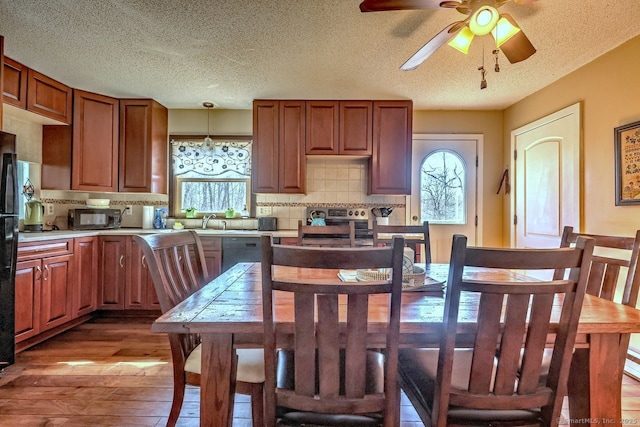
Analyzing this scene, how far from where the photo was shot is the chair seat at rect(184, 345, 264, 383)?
1326 mm

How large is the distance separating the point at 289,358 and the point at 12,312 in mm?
2156

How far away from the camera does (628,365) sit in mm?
2311

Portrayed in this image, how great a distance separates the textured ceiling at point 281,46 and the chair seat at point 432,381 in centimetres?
189

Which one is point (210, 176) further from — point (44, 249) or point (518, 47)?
point (518, 47)

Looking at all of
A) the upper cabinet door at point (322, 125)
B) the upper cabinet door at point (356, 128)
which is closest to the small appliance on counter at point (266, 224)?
the upper cabinet door at point (322, 125)

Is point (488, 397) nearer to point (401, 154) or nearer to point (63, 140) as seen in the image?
Result: point (401, 154)

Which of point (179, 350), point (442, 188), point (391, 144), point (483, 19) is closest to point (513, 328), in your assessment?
point (179, 350)

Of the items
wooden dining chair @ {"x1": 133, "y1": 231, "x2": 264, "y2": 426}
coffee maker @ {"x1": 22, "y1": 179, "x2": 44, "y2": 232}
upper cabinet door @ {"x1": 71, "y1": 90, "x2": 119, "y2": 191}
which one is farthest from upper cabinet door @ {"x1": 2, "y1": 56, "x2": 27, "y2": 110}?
wooden dining chair @ {"x1": 133, "y1": 231, "x2": 264, "y2": 426}

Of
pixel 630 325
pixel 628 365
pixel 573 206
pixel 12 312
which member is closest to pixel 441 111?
pixel 573 206

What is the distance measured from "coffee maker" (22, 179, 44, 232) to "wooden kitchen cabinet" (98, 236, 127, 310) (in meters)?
0.50

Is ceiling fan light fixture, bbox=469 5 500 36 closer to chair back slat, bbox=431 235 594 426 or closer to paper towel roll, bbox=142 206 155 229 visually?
chair back slat, bbox=431 235 594 426

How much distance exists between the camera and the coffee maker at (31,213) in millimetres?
3090

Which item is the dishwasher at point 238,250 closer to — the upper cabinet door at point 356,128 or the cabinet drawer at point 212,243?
the cabinet drawer at point 212,243

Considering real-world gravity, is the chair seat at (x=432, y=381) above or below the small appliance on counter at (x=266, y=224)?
below
